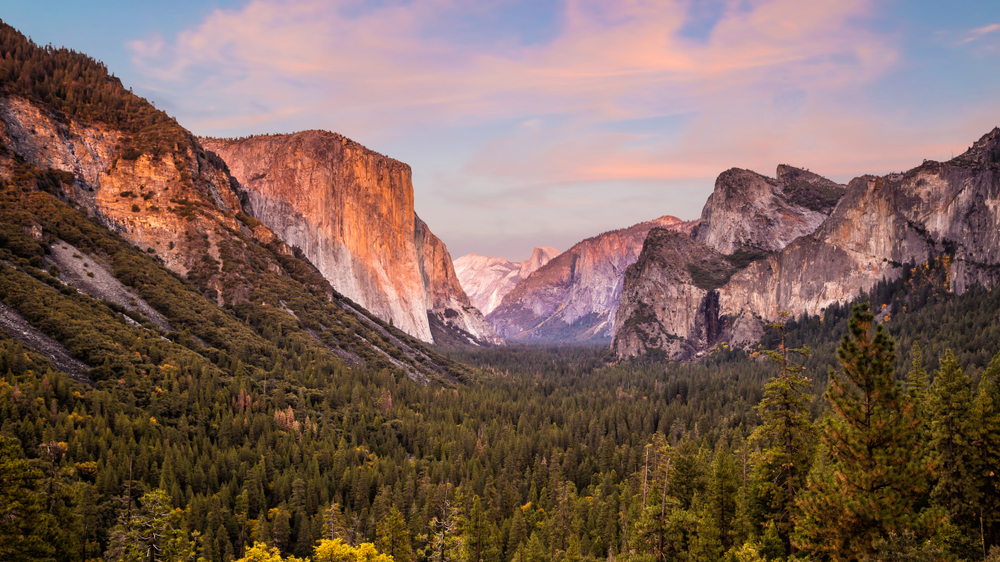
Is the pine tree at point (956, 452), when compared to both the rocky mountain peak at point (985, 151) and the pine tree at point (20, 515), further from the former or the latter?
the rocky mountain peak at point (985, 151)

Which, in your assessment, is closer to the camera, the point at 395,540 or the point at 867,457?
the point at 867,457

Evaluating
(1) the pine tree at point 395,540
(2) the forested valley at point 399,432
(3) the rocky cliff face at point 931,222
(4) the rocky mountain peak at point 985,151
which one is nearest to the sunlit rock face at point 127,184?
(2) the forested valley at point 399,432

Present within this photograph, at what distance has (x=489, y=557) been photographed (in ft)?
178

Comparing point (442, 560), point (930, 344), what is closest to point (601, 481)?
point (442, 560)

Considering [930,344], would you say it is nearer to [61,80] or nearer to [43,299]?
[43,299]

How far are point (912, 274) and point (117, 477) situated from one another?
199 m

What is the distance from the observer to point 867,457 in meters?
23.9

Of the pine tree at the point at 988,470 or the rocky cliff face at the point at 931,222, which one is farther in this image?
the rocky cliff face at the point at 931,222

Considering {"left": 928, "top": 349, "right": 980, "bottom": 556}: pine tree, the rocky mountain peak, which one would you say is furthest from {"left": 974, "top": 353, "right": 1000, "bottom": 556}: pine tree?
the rocky mountain peak

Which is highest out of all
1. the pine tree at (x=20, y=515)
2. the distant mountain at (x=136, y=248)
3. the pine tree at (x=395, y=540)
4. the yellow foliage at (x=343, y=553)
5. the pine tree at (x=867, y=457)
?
the distant mountain at (x=136, y=248)

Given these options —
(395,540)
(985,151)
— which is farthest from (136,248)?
(985,151)

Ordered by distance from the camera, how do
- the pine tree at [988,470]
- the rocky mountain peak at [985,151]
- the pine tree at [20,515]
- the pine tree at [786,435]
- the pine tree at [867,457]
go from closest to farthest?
the pine tree at [867,457]
the pine tree at [988,470]
the pine tree at [20,515]
the pine tree at [786,435]
the rocky mountain peak at [985,151]

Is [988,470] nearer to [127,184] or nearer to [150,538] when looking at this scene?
[150,538]

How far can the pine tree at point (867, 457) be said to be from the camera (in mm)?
23516
